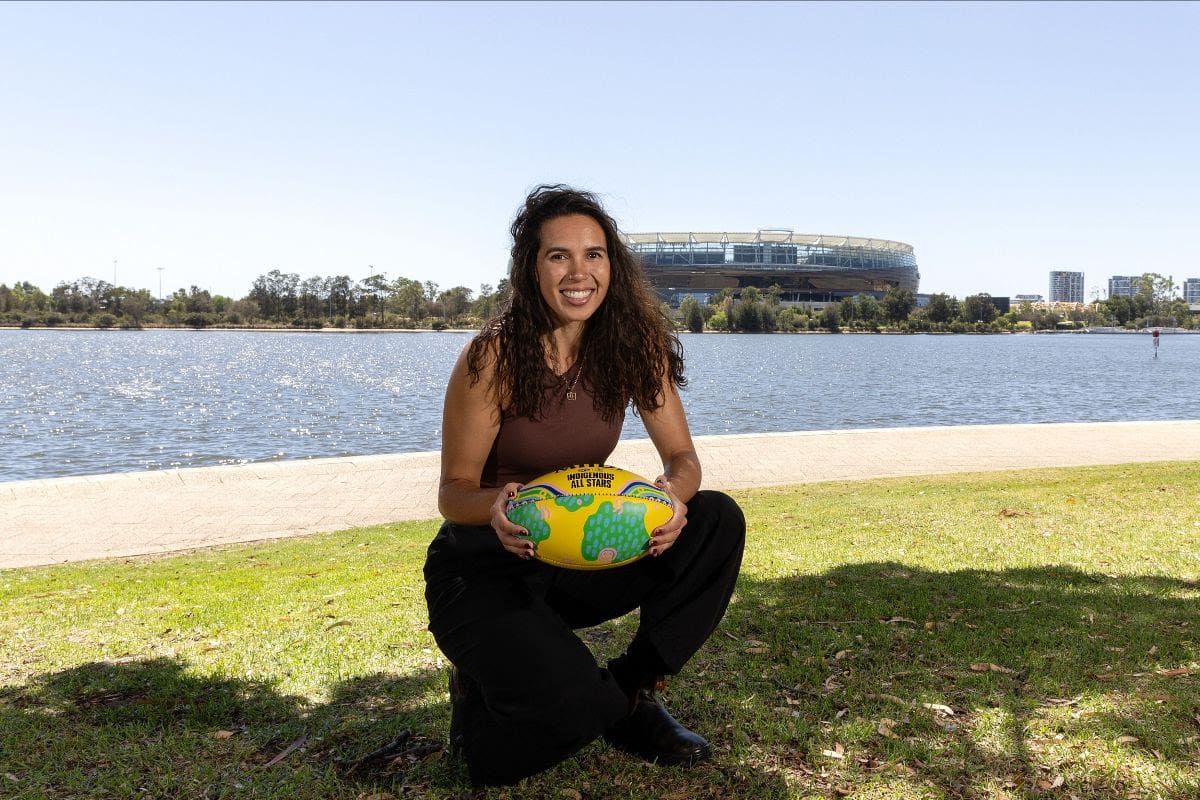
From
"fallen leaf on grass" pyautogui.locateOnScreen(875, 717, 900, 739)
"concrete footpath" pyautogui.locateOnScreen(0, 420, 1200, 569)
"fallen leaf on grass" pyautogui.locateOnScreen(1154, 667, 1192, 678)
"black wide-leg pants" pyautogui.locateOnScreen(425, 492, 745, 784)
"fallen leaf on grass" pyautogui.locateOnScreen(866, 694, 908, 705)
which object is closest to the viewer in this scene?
"black wide-leg pants" pyautogui.locateOnScreen(425, 492, 745, 784)

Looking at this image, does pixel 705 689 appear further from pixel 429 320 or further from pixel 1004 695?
pixel 429 320

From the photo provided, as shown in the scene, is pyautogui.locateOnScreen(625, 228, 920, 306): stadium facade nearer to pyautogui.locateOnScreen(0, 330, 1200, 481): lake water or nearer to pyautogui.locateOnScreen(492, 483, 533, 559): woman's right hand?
pyautogui.locateOnScreen(0, 330, 1200, 481): lake water

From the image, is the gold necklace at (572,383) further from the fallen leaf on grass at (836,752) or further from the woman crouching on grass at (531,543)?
the fallen leaf on grass at (836,752)

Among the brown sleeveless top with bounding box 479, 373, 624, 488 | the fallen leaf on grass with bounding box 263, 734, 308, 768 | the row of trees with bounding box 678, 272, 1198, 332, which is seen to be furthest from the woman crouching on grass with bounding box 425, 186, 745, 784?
the row of trees with bounding box 678, 272, 1198, 332

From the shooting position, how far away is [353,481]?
1294 cm

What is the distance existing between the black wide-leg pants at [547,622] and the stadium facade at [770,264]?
143 meters

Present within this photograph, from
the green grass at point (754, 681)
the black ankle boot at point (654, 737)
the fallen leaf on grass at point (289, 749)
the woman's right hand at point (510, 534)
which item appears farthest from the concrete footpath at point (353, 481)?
the woman's right hand at point (510, 534)

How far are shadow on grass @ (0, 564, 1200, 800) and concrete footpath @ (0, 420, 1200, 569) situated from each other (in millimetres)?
5370

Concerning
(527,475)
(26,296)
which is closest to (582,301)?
(527,475)

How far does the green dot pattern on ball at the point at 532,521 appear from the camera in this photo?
3100 mm

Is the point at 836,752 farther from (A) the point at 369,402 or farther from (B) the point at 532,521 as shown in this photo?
(A) the point at 369,402

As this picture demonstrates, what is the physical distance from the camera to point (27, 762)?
3490 mm

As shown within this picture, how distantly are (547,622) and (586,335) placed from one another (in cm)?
109

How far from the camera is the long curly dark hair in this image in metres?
3.42
